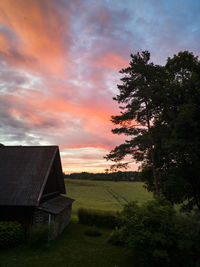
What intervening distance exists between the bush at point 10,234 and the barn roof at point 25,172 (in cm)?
163

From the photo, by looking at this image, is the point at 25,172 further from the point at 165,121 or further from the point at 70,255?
the point at 165,121

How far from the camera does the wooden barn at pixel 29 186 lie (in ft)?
48.7

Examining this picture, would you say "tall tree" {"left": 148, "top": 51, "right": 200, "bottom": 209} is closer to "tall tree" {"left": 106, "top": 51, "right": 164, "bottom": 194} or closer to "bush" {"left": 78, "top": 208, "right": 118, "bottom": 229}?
"tall tree" {"left": 106, "top": 51, "right": 164, "bottom": 194}

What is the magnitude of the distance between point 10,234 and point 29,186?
153 inches

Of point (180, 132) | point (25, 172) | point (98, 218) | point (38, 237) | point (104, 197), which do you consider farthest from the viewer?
point (104, 197)

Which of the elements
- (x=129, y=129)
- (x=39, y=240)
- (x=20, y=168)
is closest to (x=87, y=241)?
(x=39, y=240)

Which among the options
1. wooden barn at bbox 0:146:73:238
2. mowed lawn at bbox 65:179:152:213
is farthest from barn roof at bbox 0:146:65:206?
mowed lawn at bbox 65:179:152:213

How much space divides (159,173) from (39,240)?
11566mm

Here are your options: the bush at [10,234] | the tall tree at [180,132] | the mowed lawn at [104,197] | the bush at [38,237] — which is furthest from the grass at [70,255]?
the mowed lawn at [104,197]

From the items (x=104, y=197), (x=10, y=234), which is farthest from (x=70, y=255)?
(x=104, y=197)

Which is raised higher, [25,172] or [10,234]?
[25,172]

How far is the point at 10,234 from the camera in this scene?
13297 mm

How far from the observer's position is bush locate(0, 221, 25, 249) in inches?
512

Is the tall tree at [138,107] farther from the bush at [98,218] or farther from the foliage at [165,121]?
the bush at [98,218]
